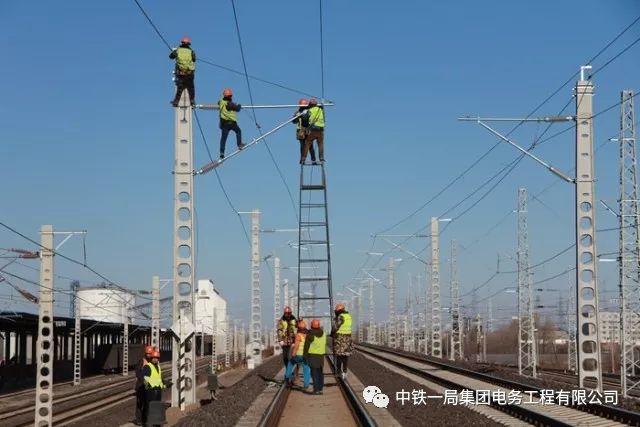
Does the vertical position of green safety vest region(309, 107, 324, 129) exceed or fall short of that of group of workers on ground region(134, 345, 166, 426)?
it exceeds it

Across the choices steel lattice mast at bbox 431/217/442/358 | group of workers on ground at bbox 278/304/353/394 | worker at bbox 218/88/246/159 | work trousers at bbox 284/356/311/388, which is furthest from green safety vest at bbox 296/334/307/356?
steel lattice mast at bbox 431/217/442/358

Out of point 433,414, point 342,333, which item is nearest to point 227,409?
point 433,414

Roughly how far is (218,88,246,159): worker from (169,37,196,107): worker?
0.82m

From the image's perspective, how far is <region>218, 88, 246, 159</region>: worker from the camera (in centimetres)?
2239

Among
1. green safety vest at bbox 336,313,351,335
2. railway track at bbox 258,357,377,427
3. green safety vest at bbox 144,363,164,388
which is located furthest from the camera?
green safety vest at bbox 336,313,351,335

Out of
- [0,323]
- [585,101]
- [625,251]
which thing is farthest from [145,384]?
[0,323]

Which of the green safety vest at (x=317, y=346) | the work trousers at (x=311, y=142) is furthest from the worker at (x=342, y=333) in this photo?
the work trousers at (x=311, y=142)

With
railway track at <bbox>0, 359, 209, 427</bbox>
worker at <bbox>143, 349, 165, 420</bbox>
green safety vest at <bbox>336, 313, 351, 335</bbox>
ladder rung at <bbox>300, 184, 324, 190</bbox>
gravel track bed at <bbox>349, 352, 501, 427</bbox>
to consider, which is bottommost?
railway track at <bbox>0, 359, 209, 427</bbox>

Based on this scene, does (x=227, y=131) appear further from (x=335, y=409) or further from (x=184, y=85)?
(x=335, y=409)

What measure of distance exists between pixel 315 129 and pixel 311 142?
86cm

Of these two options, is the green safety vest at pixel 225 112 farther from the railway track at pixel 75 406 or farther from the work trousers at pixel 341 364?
the railway track at pixel 75 406

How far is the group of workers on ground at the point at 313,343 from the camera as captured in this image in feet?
75.4

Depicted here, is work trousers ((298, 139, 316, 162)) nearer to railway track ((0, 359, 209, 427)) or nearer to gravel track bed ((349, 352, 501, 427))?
gravel track bed ((349, 352, 501, 427))

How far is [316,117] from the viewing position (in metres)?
25.0
